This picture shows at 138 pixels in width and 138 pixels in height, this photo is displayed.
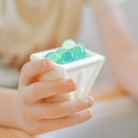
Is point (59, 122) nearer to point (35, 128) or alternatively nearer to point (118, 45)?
point (35, 128)

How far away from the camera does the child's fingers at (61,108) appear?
0.90 ft

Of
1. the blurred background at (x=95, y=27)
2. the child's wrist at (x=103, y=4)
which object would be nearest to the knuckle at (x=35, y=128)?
the child's wrist at (x=103, y=4)

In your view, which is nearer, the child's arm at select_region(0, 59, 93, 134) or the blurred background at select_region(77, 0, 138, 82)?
the child's arm at select_region(0, 59, 93, 134)

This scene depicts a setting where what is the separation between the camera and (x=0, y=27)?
528 mm

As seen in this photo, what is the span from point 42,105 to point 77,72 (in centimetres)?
5

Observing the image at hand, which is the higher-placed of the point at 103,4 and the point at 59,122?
the point at 103,4

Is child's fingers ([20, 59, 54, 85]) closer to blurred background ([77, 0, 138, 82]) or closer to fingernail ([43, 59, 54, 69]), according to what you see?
fingernail ([43, 59, 54, 69])

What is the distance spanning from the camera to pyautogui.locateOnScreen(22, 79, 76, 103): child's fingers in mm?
255

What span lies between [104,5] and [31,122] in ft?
1.17

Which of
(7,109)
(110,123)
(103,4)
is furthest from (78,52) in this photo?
(103,4)

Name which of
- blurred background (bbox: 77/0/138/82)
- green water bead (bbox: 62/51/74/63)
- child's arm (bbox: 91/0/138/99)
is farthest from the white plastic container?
blurred background (bbox: 77/0/138/82)

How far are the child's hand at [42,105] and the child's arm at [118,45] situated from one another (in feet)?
0.76

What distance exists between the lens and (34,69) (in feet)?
0.85

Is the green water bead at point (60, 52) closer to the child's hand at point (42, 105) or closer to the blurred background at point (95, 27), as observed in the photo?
the child's hand at point (42, 105)
